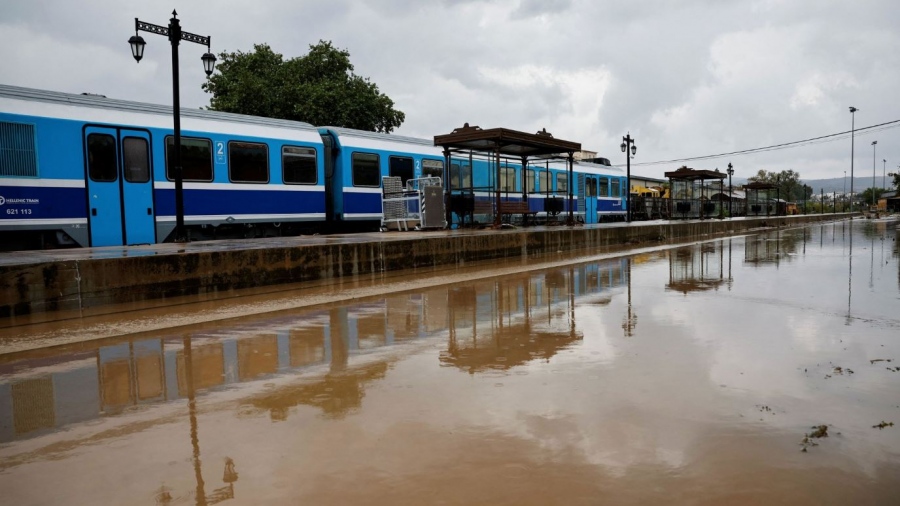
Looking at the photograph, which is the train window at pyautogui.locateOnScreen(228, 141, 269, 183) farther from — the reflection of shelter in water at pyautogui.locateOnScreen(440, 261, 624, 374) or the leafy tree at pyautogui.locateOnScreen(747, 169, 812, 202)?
the leafy tree at pyautogui.locateOnScreen(747, 169, 812, 202)

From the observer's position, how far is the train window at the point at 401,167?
1861 centimetres

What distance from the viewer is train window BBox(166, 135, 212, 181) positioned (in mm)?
→ 13438

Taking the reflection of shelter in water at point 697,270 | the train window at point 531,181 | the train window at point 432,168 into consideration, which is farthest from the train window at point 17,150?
the train window at point 531,181

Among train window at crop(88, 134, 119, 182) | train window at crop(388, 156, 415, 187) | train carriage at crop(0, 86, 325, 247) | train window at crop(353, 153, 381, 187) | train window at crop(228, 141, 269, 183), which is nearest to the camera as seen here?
train carriage at crop(0, 86, 325, 247)

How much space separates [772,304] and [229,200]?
12.0 meters

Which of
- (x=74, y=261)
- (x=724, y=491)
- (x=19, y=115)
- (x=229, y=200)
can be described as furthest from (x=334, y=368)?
(x=229, y=200)

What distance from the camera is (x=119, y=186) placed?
12547 mm

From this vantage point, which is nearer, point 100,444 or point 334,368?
point 100,444

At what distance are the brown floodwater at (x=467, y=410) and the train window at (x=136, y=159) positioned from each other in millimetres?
7652

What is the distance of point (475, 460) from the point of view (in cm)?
263

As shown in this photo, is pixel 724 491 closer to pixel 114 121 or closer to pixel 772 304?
pixel 772 304

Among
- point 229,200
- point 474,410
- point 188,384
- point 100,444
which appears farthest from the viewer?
point 229,200

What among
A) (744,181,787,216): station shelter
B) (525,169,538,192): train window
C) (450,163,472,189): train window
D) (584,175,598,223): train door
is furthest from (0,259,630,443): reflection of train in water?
(744,181,787,216): station shelter

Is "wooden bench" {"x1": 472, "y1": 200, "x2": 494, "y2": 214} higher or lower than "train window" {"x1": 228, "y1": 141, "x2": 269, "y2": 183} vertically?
lower
